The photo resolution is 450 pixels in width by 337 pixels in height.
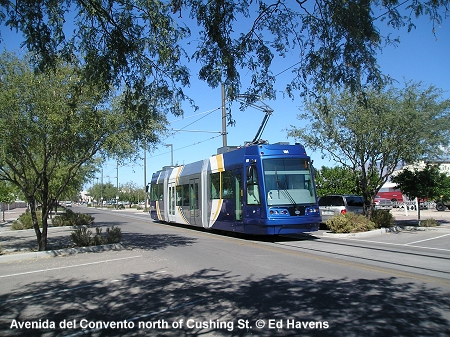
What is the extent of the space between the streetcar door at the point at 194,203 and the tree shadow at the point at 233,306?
37.0 ft

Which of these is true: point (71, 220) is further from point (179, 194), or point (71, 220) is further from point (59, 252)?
point (59, 252)

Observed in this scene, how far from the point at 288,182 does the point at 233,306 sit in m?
8.70

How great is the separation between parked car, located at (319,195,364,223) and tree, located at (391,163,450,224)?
2.36 meters

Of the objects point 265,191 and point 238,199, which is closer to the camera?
point 265,191

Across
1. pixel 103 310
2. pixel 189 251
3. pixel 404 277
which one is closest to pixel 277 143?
pixel 189 251

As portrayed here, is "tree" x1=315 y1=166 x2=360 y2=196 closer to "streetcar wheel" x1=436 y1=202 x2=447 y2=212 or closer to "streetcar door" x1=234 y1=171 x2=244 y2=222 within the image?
"streetcar wheel" x1=436 y1=202 x2=447 y2=212

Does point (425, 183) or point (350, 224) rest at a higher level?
point (425, 183)

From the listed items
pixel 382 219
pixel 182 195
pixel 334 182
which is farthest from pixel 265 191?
pixel 334 182

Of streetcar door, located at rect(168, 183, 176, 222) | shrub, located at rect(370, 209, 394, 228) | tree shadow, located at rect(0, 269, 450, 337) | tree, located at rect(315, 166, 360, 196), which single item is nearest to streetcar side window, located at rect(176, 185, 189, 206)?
streetcar door, located at rect(168, 183, 176, 222)

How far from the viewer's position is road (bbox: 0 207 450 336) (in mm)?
5273

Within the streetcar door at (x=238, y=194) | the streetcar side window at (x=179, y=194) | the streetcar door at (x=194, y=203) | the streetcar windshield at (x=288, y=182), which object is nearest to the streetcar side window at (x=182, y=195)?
the streetcar side window at (x=179, y=194)

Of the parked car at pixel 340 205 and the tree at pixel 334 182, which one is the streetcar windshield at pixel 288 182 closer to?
the parked car at pixel 340 205

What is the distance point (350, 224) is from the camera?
17.1 m

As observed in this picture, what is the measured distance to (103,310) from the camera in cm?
614
